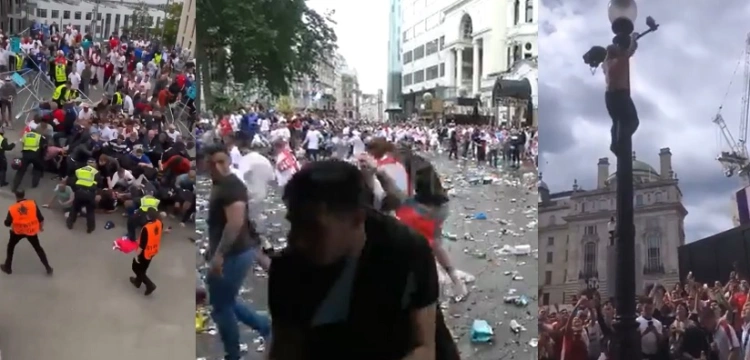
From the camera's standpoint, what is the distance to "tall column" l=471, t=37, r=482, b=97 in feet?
8.29

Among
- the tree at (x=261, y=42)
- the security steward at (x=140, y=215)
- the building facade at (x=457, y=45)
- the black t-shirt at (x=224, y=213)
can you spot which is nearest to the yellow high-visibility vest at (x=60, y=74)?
the security steward at (x=140, y=215)

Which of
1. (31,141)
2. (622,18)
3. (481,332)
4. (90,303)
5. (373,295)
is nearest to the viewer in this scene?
(373,295)

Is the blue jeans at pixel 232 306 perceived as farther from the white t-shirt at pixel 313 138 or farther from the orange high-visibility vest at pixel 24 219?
the orange high-visibility vest at pixel 24 219

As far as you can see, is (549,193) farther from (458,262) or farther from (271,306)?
(271,306)

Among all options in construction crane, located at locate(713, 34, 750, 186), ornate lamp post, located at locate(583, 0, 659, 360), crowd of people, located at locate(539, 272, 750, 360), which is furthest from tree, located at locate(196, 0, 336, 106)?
construction crane, located at locate(713, 34, 750, 186)

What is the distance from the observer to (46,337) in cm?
287

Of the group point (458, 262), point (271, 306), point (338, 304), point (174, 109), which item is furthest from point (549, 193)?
point (174, 109)

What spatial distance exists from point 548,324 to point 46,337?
6.25ft

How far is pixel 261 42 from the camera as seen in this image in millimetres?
2559

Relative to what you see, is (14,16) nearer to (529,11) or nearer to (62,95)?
(62,95)

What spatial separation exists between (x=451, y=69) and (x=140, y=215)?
1386 millimetres

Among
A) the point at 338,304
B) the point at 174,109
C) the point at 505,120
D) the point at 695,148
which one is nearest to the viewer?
the point at 338,304

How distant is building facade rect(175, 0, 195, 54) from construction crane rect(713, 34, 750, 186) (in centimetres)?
194

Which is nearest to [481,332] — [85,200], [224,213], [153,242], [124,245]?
[224,213]
